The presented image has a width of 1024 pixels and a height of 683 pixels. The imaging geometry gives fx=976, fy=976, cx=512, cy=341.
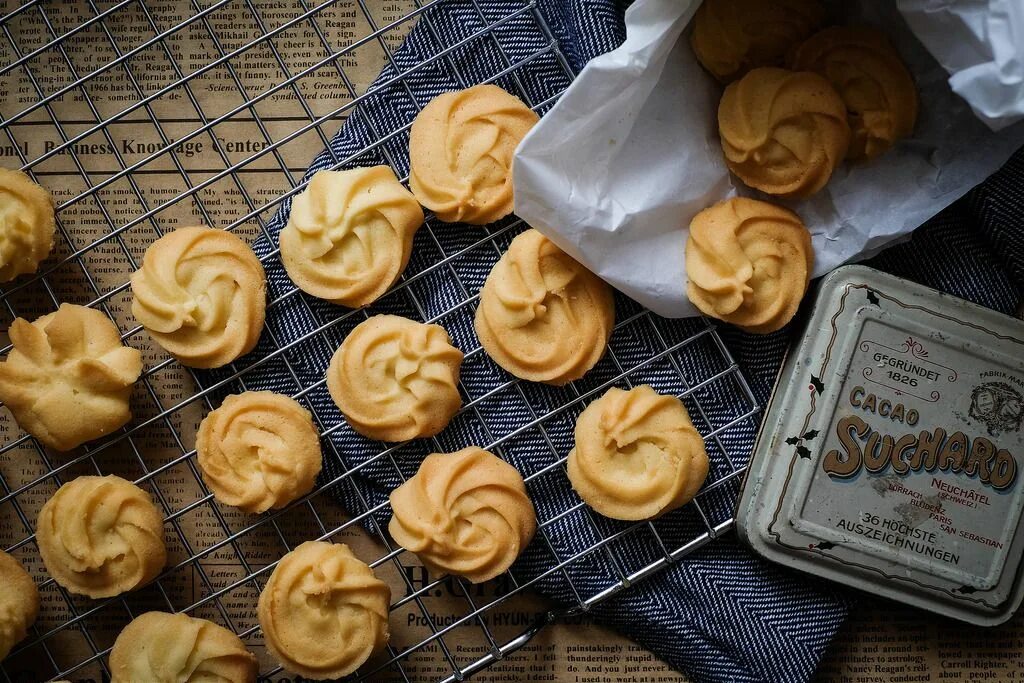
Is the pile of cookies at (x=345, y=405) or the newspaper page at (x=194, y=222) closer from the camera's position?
the pile of cookies at (x=345, y=405)

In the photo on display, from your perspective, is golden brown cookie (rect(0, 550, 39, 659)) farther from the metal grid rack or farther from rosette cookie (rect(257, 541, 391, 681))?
rosette cookie (rect(257, 541, 391, 681))

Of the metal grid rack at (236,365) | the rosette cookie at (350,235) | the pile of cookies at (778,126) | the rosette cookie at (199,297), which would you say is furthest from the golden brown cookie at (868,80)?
the rosette cookie at (199,297)

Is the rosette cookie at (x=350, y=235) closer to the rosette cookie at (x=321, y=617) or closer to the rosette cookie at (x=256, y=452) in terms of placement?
the rosette cookie at (x=256, y=452)

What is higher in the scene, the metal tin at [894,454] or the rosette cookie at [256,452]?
the rosette cookie at [256,452]

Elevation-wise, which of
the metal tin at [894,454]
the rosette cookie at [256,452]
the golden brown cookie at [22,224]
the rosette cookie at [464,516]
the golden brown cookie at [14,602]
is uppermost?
the golden brown cookie at [22,224]

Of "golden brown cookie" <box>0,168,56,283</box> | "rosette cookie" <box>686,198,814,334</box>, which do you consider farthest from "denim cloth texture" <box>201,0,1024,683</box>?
"golden brown cookie" <box>0,168,56,283</box>

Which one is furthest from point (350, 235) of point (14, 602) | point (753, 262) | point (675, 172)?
point (14, 602)
